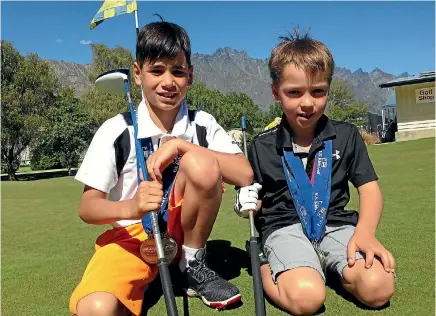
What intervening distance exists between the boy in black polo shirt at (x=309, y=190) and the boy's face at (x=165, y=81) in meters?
0.59

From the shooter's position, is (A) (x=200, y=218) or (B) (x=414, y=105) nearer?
(A) (x=200, y=218)

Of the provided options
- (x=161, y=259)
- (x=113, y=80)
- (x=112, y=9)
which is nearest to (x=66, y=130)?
(x=112, y=9)

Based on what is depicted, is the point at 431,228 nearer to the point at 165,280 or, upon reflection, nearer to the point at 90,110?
the point at 165,280

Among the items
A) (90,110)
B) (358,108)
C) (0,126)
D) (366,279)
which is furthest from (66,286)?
(358,108)

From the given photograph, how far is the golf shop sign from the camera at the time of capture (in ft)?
75.0

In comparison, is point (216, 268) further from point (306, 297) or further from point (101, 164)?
point (101, 164)

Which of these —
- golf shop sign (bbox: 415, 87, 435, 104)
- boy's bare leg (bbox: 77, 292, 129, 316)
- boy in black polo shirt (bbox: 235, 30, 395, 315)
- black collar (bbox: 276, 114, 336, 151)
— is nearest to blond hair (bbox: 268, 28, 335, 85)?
boy in black polo shirt (bbox: 235, 30, 395, 315)

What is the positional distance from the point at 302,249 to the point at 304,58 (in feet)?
3.69

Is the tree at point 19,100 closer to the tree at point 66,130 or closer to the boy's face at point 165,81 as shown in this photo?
the tree at point 66,130

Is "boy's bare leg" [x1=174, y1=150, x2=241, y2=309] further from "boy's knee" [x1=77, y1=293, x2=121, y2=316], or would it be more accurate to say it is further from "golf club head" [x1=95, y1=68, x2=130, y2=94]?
"golf club head" [x1=95, y1=68, x2=130, y2=94]

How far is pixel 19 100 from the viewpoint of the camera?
28141mm

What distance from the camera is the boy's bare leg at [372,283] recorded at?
240 cm

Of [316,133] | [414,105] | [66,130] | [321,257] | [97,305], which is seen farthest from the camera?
[66,130]

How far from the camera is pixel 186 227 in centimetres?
278
